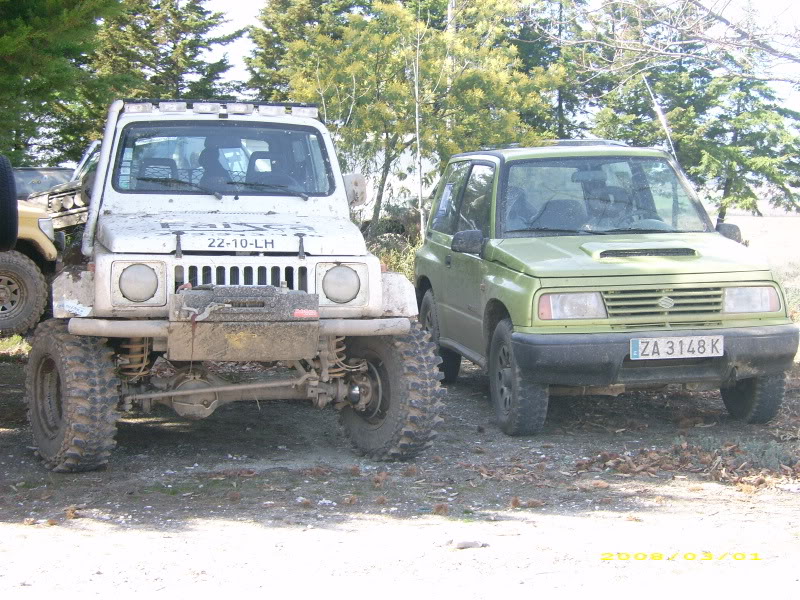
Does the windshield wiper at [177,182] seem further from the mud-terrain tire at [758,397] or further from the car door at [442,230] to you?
the mud-terrain tire at [758,397]

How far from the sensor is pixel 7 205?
6953 mm

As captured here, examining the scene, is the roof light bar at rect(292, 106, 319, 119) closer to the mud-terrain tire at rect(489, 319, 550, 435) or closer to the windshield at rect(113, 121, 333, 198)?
the windshield at rect(113, 121, 333, 198)

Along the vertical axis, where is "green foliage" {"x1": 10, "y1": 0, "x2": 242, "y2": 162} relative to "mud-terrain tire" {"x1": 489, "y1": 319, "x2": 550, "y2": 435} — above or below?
above

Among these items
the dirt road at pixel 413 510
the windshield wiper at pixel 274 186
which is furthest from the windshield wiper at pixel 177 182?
the dirt road at pixel 413 510

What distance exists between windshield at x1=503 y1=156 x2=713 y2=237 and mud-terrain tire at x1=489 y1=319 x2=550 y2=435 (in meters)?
0.87

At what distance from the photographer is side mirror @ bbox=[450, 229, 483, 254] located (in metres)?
7.68

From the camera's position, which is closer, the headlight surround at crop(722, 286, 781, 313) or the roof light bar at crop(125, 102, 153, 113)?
the headlight surround at crop(722, 286, 781, 313)

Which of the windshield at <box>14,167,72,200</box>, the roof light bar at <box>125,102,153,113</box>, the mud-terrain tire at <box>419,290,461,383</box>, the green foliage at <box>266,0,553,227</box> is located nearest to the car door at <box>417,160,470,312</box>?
A: the mud-terrain tire at <box>419,290,461,383</box>

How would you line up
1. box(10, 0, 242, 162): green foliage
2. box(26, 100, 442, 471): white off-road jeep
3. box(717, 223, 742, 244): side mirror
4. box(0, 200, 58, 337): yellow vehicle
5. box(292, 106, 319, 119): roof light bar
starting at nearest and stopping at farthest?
box(26, 100, 442, 471): white off-road jeep → box(292, 106, 319, 119): roof light bar → box(717, 223, 742, 244): side mirror → box(0, 200, 58, 337): yellow vehicle → box(10, 0, 242, 162): green foliage

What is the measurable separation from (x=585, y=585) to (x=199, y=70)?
21256mm

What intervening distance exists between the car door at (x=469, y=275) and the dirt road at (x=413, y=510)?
2.31 feet

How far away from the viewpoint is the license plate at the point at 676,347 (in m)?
6.66

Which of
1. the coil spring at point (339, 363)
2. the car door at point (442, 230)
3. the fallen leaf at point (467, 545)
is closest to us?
the fallen leaf at point (467, 545)

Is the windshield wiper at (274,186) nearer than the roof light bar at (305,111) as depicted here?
Yes
